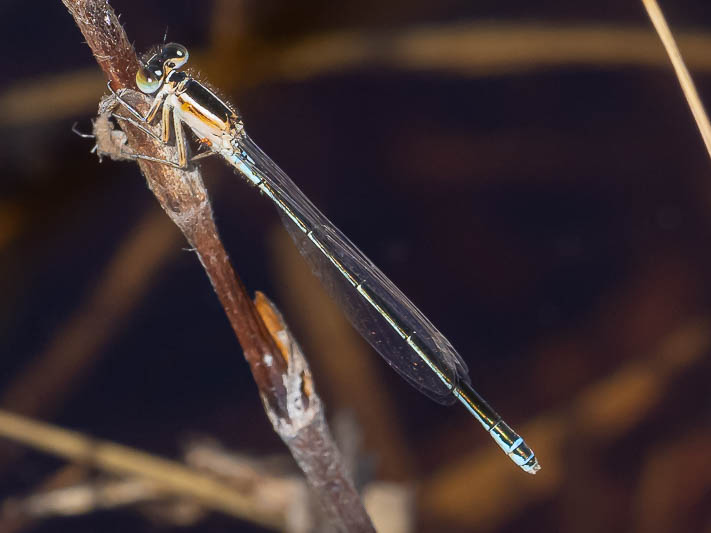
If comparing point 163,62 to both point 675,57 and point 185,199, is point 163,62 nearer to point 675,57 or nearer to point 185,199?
point 185,199

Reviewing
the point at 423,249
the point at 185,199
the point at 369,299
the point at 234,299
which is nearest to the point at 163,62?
the point at 185,199

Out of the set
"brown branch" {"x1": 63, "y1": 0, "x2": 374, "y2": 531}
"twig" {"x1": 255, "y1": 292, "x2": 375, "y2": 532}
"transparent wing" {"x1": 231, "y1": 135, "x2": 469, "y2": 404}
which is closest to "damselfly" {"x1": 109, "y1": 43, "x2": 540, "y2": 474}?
"transparent wing" {"x1": 231, "y1": 135, "x2": 469, "y2": 404}

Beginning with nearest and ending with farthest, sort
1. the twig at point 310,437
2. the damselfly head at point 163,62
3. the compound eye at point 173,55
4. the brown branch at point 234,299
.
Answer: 1. the brown branch at point 234,299
2. the twig at point 310,437
3. the damselfly head at point 163,62
4. the compound eye at point 173,55

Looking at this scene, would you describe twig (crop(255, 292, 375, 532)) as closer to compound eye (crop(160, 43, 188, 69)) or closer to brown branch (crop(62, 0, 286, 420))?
brown branch (crop(62, 0, 286, 420))

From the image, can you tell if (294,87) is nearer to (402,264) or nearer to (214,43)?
(214,43)

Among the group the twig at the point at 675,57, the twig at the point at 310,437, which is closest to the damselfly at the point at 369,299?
the twig at the point at 310,437

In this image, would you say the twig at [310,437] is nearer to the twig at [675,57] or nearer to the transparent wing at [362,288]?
the transparent wing at [362,288]
